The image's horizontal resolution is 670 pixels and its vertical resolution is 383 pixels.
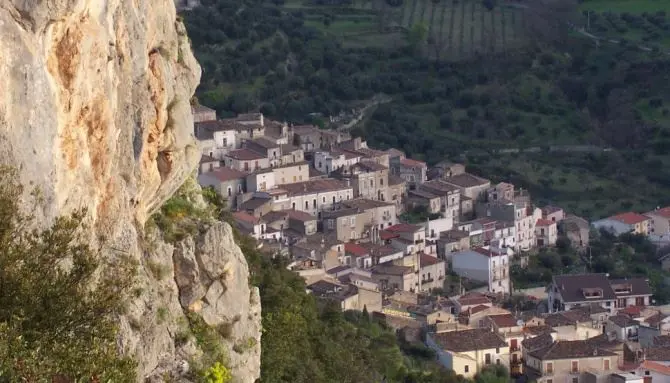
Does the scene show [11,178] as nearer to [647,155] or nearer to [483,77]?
[647,155]

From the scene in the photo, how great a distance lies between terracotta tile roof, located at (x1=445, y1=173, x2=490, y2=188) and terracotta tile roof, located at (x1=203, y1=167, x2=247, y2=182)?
10014 millimetres

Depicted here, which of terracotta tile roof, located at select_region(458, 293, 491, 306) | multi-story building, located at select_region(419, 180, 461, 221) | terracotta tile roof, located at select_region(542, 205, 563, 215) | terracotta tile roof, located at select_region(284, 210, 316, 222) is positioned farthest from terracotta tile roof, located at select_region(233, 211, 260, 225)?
terracotta tile roof, located at select_region(542, 205, 563, 215)

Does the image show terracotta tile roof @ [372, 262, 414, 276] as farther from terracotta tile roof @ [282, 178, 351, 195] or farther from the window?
the window

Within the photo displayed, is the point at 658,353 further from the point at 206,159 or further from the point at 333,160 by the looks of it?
the point at 206,159

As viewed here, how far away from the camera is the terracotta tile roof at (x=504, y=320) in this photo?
42.6 metres

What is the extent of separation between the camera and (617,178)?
68938 mm

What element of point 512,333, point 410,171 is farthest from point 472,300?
point 410,171

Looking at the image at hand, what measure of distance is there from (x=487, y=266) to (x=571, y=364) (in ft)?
35.3

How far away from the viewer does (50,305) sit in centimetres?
1126

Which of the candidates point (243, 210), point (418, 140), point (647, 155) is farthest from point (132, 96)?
point (647, 155)

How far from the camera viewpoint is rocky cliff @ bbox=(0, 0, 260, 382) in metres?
11.6

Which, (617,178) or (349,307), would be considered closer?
(349,307)

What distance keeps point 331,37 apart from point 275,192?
31.2m

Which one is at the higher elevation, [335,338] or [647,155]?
[335,338]
